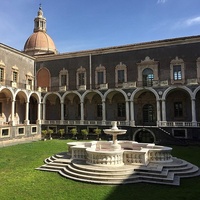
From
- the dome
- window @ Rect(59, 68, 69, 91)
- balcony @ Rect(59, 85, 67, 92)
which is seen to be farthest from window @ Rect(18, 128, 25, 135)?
the dome

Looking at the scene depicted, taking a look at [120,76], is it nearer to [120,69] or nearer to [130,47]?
[120,69]

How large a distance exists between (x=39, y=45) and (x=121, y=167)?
1358 inches

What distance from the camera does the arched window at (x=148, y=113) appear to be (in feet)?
92.7

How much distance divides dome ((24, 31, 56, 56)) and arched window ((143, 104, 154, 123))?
21178mm

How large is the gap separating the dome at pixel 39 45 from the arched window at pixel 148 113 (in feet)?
69.5

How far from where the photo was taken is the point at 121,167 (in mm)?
11469

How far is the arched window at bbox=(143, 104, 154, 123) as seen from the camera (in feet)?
92.7

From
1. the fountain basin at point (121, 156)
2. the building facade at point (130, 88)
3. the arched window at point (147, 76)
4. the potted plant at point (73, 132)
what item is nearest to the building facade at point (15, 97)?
the building facade at point (130, 88)

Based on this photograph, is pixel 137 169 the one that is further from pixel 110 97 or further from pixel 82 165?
pixel 110 97

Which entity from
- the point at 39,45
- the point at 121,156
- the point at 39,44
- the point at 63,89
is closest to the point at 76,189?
the point at 121,156

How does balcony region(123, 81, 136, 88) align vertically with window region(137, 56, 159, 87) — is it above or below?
below

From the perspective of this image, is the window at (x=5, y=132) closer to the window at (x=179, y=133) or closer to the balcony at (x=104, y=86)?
the balcony at (x=104, y=86)

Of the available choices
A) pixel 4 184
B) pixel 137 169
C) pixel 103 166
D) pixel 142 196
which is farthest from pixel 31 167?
pixel 142 196

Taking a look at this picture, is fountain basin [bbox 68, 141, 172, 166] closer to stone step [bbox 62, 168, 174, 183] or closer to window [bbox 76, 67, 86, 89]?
stone step [bbox 62, 168, 174, 183]
